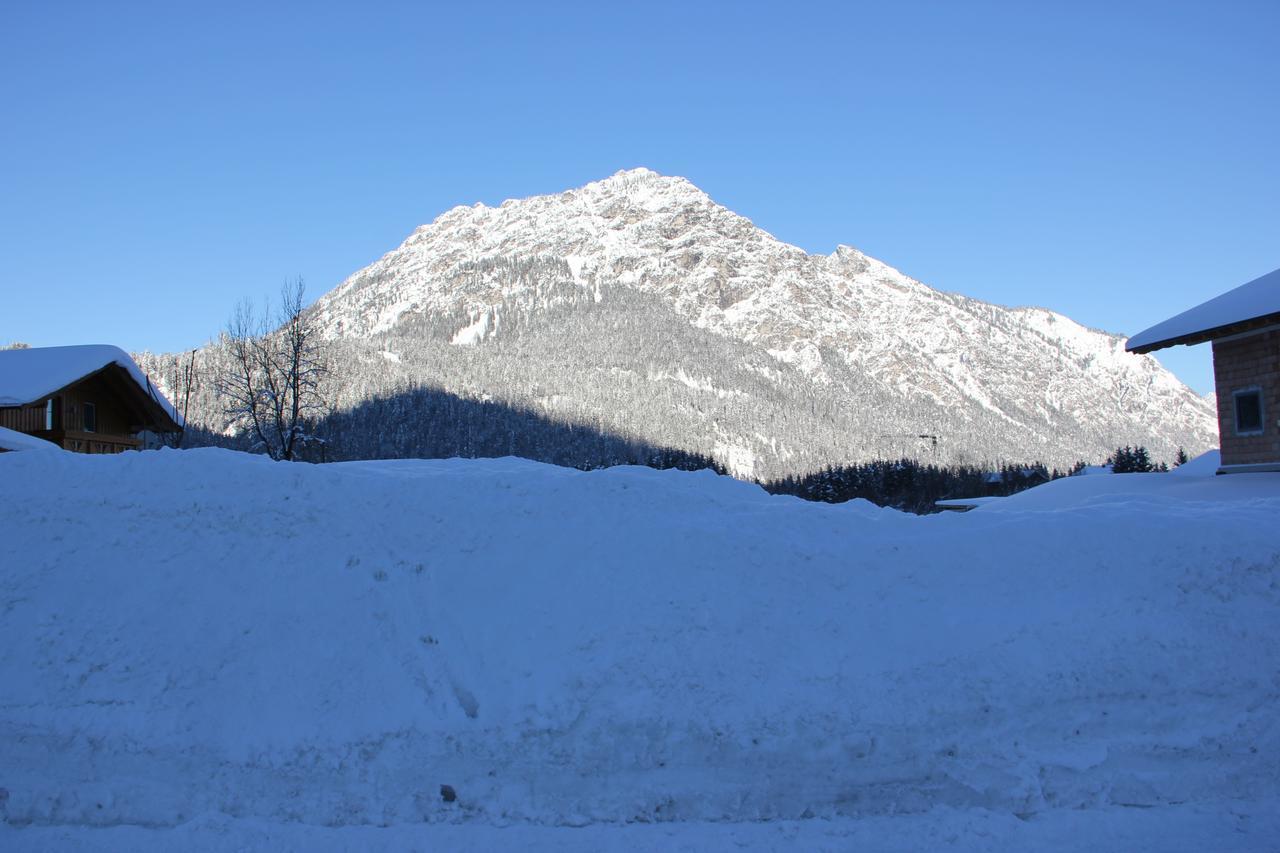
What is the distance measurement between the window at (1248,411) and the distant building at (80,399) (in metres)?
29.4

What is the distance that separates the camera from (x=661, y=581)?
8375 millimetres

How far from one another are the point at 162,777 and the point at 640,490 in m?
5.42

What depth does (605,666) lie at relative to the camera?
7.50 m

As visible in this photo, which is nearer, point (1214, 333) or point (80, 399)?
point (1214, 333)

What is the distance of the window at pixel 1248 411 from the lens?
1755cm

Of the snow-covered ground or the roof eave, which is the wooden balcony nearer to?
the snow-covered ground

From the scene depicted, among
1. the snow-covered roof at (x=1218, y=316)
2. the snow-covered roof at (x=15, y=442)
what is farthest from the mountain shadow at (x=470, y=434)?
the snow-covered roof at (x=15, y=442)

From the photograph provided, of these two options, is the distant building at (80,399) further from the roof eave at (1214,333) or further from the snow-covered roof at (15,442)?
the roof eave at (1214,333)

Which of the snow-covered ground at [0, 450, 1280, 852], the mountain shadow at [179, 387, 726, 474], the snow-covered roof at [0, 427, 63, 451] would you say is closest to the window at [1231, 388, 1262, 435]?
the snow-covered ground at [0, 450, 1280, 852]

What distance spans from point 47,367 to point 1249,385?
31.5m

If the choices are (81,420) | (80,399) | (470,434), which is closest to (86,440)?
(81,420)

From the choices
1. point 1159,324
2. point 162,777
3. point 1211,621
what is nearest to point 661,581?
point 162,777

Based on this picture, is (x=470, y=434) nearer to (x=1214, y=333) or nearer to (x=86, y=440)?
(x=86, y=440)

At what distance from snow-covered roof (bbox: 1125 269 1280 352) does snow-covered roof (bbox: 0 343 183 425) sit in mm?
28943
